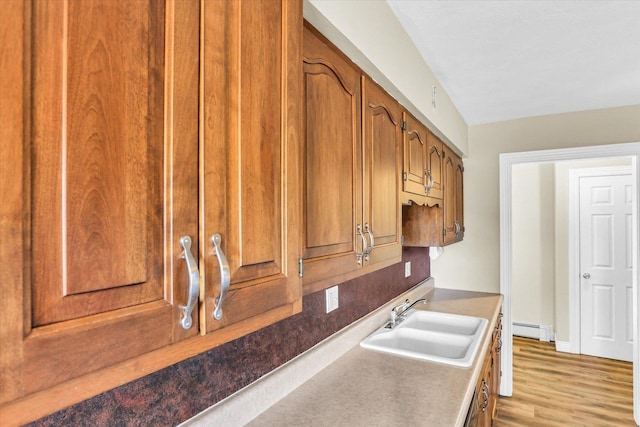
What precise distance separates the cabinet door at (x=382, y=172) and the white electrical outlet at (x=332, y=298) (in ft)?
0.92

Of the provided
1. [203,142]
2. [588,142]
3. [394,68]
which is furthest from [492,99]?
[203,142]

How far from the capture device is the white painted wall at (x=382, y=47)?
1.11 metres

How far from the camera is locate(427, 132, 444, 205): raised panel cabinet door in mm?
2287

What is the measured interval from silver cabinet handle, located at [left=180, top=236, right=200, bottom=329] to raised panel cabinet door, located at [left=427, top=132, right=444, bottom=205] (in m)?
1.90

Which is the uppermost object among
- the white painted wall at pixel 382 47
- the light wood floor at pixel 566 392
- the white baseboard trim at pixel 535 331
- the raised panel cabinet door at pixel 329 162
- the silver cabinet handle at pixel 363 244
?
the white painted wall at pixel 382 47

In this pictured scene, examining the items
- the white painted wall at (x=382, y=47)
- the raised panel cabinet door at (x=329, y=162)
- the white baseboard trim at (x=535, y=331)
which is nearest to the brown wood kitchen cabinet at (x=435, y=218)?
the white painted wall at (x=382, y=47)

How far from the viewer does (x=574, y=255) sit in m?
4.07

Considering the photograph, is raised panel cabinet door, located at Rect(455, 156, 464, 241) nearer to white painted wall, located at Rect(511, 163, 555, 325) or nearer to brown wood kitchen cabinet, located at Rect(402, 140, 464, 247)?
brown wood kitchen cabinet, located at Rect(402, 140, 464, 247)

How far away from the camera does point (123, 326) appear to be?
0.47m

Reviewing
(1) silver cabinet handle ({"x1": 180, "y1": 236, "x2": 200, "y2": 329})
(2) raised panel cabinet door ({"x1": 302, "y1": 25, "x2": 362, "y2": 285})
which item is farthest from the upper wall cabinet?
(1) silver cabinet handle ({"x1": 180, "y1": 236, "x2": 200, "y2": 329})

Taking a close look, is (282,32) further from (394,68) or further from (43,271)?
(394,68)

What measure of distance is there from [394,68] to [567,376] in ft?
11.6

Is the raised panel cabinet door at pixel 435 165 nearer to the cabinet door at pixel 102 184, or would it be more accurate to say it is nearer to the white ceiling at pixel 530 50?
the white ceiling at pixel 530 50

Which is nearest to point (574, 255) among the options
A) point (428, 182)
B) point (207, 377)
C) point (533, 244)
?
point (533, 244)
